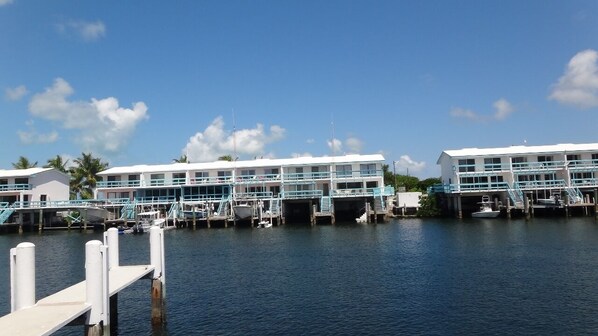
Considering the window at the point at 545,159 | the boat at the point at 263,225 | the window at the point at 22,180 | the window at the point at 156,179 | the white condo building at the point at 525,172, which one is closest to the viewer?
the boat at the point at 263,225

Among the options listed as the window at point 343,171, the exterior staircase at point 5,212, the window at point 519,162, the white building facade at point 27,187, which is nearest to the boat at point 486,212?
the window at point 519,162

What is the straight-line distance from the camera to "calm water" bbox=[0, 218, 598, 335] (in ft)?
57.6

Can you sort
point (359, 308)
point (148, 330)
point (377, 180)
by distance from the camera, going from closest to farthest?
point (148, 330) < point (359, 308) < point (377, 180)

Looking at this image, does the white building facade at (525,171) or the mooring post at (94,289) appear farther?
the white building facade at (525,171)

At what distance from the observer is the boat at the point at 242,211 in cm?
6125

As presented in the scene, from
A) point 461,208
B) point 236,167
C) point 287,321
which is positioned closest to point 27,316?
point 287,321

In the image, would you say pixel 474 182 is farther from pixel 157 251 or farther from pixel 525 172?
pixel 157 251

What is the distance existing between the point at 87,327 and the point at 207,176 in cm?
5848

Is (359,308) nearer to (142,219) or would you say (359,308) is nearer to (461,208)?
(142,219)

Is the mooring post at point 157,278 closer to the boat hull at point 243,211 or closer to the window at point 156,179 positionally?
the boat hull at point 243,211

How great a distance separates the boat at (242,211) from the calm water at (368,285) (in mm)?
17730

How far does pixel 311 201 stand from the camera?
210ft

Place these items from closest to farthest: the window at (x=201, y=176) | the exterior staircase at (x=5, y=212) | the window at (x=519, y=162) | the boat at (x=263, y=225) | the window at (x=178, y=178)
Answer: the boat at (x=263, y=225) < the exterior staircase at (x=5, y=212) < the window at (x=519, y=162) < the window at (x=178, y=178) < the window at (x=201, y=176)

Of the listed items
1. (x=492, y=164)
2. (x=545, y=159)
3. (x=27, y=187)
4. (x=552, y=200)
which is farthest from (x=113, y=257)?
(x=545, y=159)
